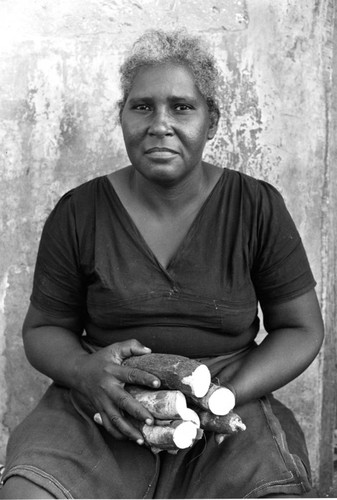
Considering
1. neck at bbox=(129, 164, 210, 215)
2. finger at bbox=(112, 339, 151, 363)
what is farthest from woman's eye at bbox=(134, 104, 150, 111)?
finger at bbox=(112, 339, 151, 363)

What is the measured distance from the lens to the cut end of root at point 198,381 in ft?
7.89

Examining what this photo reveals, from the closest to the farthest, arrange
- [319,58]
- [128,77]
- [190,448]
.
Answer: [190,448]
[128,77]
[319,58]

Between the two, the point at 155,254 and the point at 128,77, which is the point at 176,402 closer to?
the point at 155,254

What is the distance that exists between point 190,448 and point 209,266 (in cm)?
57

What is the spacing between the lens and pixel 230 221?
2.83 metres

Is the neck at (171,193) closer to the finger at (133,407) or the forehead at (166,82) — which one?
the forehead at (166,82)

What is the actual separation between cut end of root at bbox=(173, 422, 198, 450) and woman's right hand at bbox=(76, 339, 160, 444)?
0.10 metres

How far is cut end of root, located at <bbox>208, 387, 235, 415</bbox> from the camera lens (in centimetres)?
244

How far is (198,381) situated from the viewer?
7.91ft

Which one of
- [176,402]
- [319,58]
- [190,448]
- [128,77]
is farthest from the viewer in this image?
[319,58]

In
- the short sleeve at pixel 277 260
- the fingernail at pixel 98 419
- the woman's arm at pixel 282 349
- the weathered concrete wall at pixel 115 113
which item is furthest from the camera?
the weathered concrete wall at pixel 115 113

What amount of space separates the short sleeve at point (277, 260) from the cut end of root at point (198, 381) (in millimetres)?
514

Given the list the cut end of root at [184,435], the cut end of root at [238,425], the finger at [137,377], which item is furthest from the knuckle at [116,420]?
the cut end of root at [238,425]

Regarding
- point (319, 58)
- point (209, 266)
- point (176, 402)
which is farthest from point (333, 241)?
point (176, 402)
